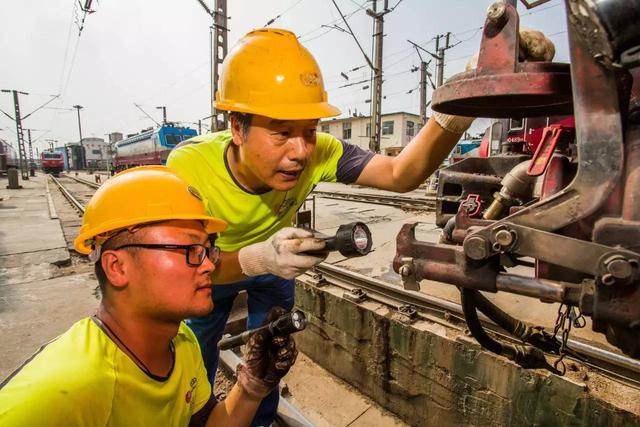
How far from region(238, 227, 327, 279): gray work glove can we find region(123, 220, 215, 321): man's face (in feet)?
1.21

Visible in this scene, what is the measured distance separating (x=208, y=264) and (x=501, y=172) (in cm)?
321

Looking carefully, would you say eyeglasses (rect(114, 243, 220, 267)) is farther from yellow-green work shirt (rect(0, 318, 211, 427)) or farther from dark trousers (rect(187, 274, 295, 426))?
dark trousers (rect(187, 274, 295, 426))

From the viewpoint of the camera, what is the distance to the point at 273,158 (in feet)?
5.71

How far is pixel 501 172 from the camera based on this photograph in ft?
11.8

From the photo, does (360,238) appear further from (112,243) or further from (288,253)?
(112,243)

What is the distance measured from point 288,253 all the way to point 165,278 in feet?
1.83

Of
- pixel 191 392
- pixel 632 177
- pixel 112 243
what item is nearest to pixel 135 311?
pixel 112 243

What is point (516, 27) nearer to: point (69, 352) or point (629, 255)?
point (629, 255)

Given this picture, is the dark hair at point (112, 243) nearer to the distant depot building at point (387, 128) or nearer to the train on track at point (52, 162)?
the distant depot building at point (387, 128)

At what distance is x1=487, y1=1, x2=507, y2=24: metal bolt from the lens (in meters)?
1.05

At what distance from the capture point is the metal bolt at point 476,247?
110 centimetres

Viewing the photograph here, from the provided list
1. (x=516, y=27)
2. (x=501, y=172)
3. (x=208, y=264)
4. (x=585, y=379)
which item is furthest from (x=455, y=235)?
(x=501, y=172)

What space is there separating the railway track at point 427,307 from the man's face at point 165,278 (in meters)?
1.82

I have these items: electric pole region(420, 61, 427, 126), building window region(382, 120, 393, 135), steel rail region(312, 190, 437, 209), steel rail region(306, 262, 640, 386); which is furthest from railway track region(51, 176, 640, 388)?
building window region(382, 120, 393, 135)
